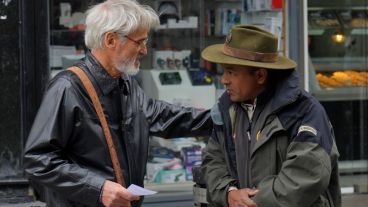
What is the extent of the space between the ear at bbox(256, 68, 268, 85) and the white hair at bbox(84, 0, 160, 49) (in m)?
0.54

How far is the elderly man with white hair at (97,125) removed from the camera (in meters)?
3.10

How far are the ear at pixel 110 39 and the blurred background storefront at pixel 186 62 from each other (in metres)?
2.56

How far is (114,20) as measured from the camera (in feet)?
10.5

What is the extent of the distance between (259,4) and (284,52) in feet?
1.61

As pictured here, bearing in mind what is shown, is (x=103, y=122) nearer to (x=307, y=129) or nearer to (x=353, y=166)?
(x=307, y=129)

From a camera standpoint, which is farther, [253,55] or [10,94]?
[10,94]

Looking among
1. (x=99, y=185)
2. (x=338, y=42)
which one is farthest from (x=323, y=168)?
(x=338, y=42)

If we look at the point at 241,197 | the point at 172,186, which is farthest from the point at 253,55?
the point at 172,186

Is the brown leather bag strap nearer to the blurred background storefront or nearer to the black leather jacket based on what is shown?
the black leather jacket

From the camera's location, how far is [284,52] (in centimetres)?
641

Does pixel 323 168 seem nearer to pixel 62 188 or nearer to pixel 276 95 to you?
pixel 276 95

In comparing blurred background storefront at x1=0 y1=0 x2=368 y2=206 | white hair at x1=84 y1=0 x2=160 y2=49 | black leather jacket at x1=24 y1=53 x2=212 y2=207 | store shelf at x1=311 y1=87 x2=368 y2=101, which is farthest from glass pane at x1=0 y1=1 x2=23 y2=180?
store shelf at x1=311 y1=87 x2=368 y2=101

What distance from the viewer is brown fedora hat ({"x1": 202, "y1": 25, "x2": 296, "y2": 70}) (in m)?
3.29

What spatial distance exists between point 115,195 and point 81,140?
30cm
